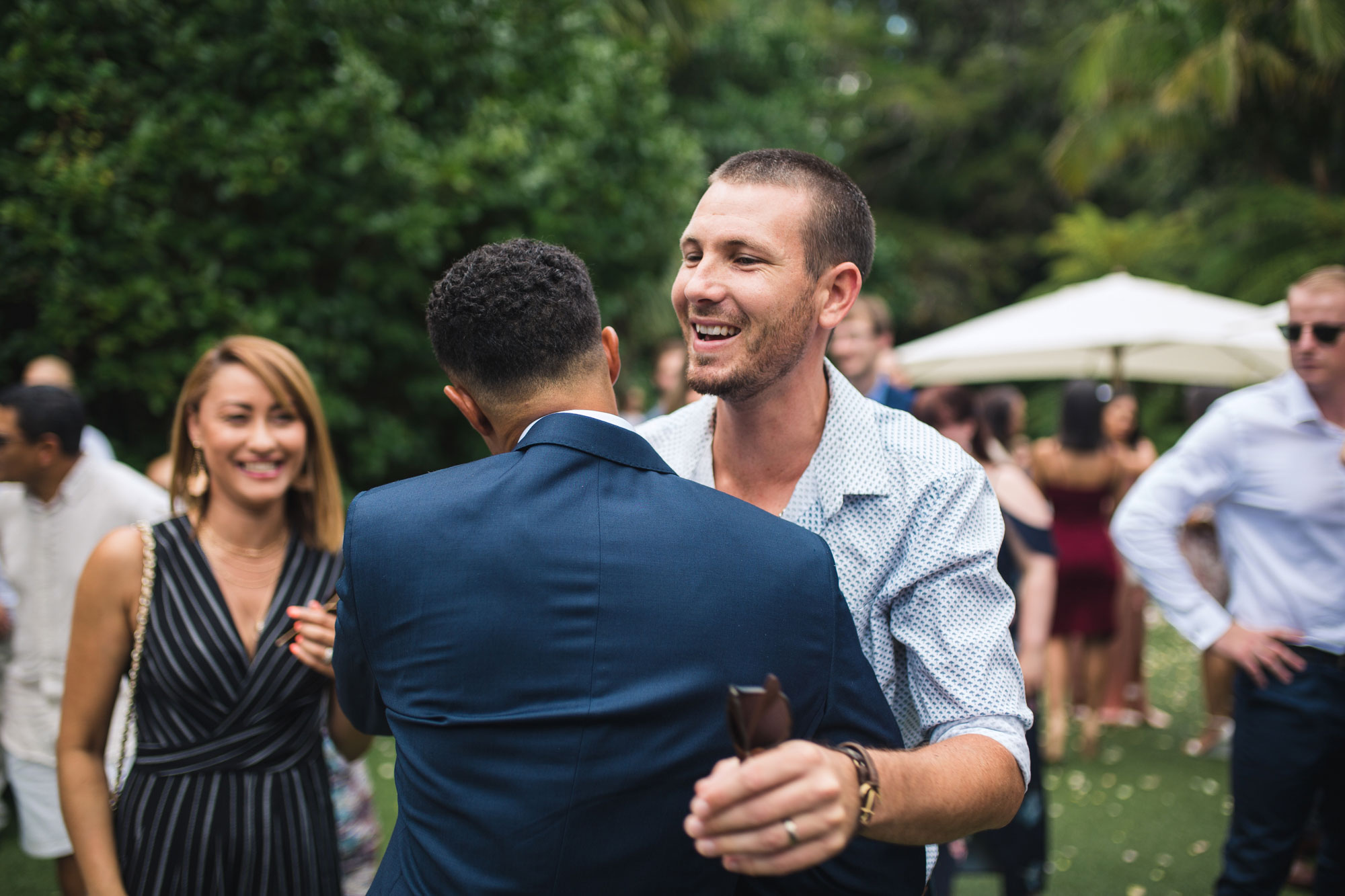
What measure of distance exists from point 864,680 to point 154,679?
185 centimetres

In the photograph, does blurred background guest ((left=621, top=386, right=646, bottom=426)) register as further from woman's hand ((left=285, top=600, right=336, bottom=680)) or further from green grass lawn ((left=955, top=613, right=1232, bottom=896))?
woman's hand ((left=285, top=600, right=336, bottom=680))

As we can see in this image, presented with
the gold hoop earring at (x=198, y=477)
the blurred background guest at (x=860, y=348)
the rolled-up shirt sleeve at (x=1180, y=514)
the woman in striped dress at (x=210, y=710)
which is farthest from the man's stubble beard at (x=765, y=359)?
the blurred background guest at (x=860, y=348)

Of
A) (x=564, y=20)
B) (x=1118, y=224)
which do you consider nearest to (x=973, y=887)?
(x=564, y=20)

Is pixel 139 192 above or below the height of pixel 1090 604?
above

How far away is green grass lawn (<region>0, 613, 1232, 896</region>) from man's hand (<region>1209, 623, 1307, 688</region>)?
6.68 feet

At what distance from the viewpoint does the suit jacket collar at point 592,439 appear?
156 centimetres

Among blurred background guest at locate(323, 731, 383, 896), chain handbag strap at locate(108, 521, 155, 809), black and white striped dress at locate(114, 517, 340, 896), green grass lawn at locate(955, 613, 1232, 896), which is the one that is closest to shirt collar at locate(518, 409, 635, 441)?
black and white striped dress at locate(114, 517, 340, 896)

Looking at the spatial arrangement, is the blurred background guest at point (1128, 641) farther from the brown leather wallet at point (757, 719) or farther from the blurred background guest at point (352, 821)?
the brown leather wallet at point (757, 719)

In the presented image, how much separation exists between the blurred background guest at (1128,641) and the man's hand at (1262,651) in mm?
4084

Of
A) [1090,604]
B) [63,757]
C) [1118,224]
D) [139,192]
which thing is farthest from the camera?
[1118,224]

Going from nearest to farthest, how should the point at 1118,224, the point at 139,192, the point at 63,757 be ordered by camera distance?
the point at 63,757, the point at 139,192, the point at 1118,224

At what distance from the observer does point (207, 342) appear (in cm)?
681

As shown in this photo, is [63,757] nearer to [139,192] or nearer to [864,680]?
→ [864,680]

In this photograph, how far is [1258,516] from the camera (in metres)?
3.58
